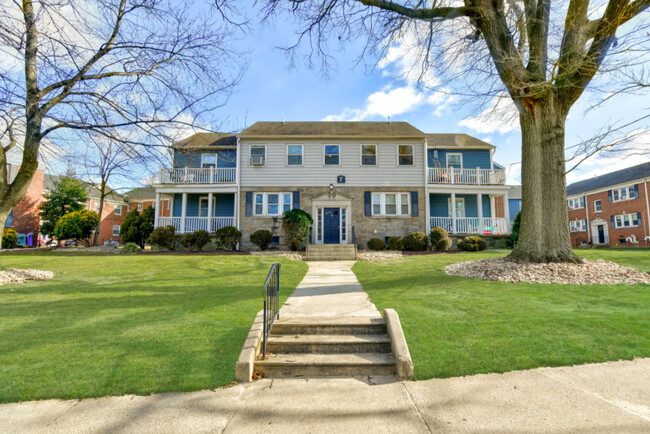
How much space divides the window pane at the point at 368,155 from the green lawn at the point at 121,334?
10.7 metres

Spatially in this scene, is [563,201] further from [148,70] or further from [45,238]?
[45,238]

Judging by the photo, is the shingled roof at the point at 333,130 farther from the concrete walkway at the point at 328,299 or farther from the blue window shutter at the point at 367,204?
the concrete walkway at the point at 328,299

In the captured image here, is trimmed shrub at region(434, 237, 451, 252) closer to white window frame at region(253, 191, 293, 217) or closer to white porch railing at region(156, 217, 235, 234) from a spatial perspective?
white window frame at region(253, 191, 293, 217)

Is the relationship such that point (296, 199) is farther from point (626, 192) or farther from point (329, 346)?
point (626, 192)

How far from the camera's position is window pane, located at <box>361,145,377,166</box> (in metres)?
17.6

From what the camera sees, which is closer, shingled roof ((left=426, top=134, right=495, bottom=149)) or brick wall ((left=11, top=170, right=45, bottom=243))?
shingled roof ((left=426, top=134, right=495, bottom=149))

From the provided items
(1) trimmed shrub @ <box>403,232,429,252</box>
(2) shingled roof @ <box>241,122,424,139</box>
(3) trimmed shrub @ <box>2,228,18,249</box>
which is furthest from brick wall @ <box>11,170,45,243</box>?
(1) trimmed shrub @ <box>403,232,429,252</box>

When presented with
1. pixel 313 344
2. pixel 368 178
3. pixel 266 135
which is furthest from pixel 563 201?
pixel 266 135

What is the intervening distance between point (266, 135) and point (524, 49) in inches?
493

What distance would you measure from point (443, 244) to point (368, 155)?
6246mm

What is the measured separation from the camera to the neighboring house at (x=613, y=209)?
23.7 meters

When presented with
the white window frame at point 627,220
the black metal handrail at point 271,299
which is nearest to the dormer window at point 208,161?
the black metal handrail at point 271,299

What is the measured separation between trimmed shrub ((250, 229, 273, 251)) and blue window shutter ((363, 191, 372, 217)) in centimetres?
520

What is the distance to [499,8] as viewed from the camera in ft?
28.7
